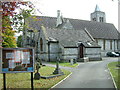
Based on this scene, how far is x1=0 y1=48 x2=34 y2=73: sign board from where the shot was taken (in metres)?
7.25

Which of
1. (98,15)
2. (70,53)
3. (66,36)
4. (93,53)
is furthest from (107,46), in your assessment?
(98,15)

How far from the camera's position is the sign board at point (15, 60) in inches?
286

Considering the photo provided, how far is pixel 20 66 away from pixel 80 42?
77.7 ft

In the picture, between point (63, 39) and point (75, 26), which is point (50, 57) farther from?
point (75, 26)

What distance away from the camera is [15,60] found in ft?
23.9

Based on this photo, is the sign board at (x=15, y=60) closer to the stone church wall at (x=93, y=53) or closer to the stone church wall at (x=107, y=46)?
the stone church wall at (x=93, y=53)

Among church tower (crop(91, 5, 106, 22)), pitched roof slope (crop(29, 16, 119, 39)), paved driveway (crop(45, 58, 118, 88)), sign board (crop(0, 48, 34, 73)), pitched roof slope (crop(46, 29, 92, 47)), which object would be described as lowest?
paved driveway (crop(45, 58, 118, 88))

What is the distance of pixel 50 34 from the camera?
29906mm

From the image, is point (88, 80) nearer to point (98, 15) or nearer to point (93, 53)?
point (93, 53)

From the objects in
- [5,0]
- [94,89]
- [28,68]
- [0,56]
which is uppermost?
Answer: [5,0]

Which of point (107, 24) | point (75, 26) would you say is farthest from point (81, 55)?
point (107, 24)

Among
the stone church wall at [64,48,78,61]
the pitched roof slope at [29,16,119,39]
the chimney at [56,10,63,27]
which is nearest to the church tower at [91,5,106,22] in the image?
the pitched roof slope at [29,16,119,39]

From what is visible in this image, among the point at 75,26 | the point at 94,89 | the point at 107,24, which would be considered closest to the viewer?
the point at 94,89

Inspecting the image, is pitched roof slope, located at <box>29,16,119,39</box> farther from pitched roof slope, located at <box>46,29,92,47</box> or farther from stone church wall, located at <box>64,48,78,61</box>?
stone church wall, located at <box>64,48,78,61</box>
